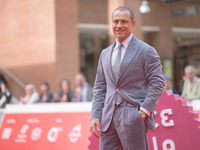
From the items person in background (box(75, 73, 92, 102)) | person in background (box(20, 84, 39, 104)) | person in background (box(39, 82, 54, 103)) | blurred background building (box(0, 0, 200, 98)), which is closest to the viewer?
person in background (box(75, 73, 92, 102))

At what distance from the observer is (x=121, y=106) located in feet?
11.3

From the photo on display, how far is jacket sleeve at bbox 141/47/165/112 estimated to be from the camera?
332 cm

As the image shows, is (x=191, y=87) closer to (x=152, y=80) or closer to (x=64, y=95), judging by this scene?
(x=64, y=95)

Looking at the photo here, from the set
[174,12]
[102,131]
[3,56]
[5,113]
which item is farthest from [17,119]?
[174,12]

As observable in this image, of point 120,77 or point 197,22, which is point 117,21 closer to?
point 120,77

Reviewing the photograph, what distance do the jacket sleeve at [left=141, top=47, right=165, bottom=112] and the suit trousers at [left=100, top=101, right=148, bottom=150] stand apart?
0.15 m

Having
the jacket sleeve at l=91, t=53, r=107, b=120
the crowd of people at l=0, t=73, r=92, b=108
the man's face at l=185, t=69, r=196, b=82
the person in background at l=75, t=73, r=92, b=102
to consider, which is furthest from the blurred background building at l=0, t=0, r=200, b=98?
the jacket sleeve at l=91, t=53, r=107, b=120

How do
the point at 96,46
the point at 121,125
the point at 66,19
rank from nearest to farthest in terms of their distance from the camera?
the point at 121,125 < the point at 66,19 < the point at 96,46

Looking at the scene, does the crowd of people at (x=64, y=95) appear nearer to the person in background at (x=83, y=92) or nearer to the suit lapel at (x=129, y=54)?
the person in background at (x=83, y=92)

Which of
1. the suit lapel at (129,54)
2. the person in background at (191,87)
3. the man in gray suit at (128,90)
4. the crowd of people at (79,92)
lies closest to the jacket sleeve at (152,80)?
the man in gray suit at (128,90)

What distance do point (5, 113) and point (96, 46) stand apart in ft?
60.4

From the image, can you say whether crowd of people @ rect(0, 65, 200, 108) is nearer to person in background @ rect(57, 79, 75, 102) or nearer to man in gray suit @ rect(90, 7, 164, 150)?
person in background @ rect(57, 79, 75, 102)

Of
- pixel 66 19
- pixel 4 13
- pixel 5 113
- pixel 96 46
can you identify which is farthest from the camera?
pixel 96 46

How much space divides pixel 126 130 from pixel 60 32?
36.9ft
